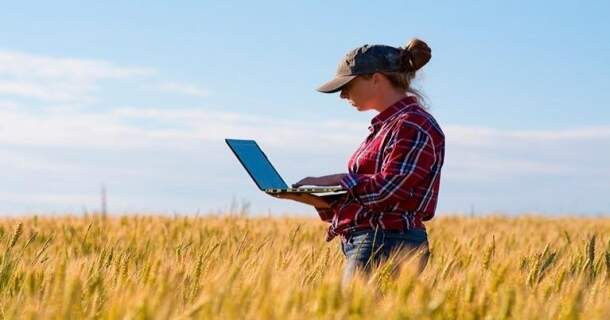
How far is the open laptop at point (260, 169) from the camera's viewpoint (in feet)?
11.8

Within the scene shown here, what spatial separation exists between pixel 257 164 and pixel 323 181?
250 mm

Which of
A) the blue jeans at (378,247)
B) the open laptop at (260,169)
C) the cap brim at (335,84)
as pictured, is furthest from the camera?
the cap brim at (335,84)

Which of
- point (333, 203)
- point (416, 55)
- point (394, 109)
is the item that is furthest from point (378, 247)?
point (416, 55)

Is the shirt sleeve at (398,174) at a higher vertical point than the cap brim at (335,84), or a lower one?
lower

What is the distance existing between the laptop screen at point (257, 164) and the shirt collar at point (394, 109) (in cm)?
→ 42

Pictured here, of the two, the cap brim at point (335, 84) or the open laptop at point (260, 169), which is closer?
the open laptop at point (260, 169)

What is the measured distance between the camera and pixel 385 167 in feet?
12.0

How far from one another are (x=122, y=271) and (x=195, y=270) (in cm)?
25

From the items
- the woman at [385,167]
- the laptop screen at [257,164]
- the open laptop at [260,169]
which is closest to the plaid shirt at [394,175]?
the woman at [385,167]

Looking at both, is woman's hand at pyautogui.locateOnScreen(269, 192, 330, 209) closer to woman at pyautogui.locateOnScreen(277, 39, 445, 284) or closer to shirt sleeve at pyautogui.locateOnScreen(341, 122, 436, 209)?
woman at pyautogui.locateOnScreen(277, 39, 445, 284)

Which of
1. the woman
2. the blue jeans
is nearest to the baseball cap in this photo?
the woman

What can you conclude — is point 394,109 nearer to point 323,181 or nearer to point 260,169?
point 323,181

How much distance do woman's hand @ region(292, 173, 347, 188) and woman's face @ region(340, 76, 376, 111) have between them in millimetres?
312

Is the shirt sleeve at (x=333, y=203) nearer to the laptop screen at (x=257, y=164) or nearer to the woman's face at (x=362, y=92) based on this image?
the laptop screen at (x=257, y=164)
